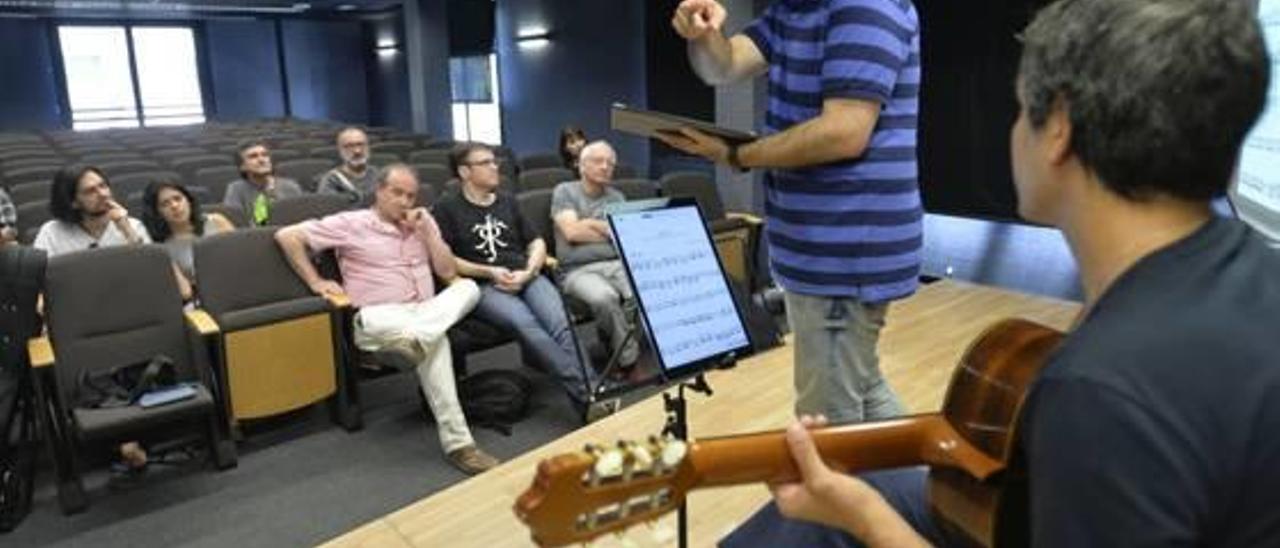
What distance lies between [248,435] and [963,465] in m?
2.83

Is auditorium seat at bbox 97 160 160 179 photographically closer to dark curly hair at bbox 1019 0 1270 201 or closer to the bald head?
the bald head

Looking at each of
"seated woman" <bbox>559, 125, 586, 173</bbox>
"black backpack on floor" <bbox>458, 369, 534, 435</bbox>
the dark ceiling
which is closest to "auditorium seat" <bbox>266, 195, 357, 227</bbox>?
"black backpack on floor" <bbox>458, 369, 534, 435</bbox>

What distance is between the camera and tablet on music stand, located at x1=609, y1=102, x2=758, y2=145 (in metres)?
1.40

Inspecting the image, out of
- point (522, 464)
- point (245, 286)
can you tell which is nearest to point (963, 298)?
point (522, 464)

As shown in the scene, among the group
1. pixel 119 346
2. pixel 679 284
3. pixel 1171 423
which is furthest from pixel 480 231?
pixel 1171 423

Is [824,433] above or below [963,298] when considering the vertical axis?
above

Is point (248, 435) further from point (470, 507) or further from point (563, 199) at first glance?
point (563, 199)

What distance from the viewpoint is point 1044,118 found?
30.5 inches

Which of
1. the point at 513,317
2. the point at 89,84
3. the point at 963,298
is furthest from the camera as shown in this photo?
the point at 89,84

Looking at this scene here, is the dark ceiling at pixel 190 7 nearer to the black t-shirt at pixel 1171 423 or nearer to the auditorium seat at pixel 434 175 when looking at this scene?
the auditorium seat at pixel 434 175

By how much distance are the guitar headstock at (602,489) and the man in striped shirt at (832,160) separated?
586 mm

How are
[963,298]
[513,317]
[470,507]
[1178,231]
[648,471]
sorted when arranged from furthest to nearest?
1. [963,298]
2. [513,317]
3. [470,507]
4. [648,471]
5. [1178,231]

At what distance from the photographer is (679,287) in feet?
5.43

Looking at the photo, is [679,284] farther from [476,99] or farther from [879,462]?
[476,99]
